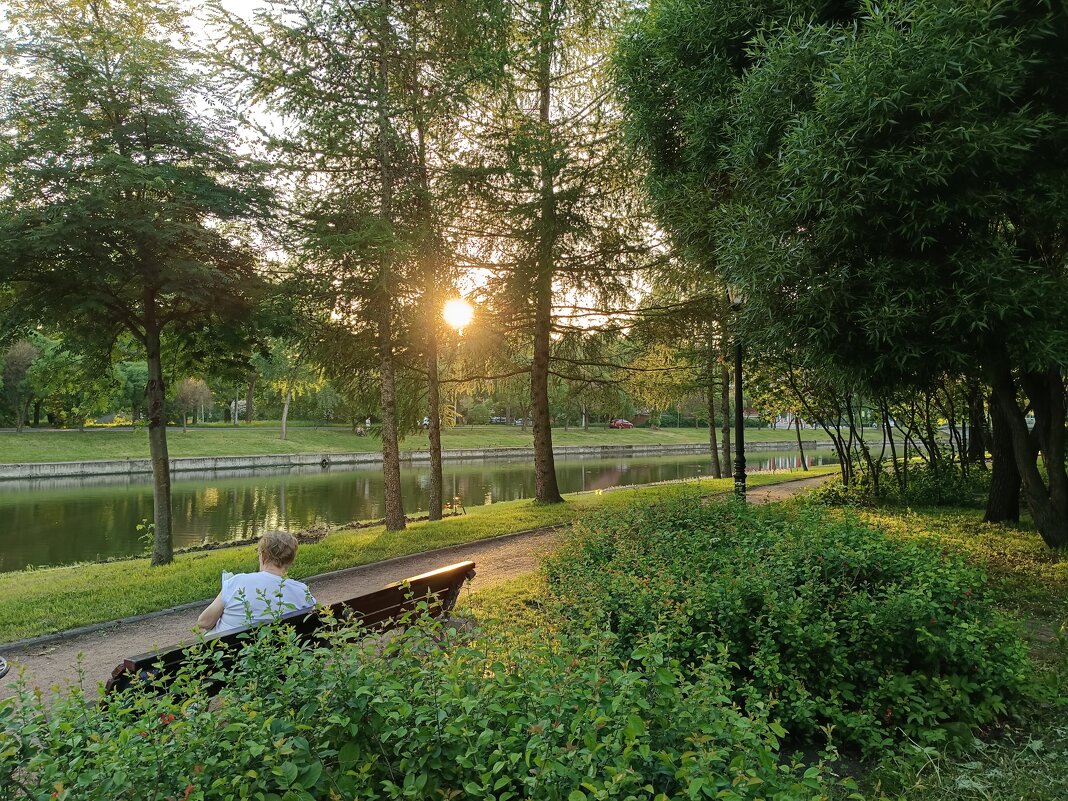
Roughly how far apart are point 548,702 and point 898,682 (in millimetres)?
2658

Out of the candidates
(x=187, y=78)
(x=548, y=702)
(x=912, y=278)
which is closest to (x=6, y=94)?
(x=187, y=78)

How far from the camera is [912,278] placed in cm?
603

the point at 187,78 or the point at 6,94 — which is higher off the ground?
the point at 187,78

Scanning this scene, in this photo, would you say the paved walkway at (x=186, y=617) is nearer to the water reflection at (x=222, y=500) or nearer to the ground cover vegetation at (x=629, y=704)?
the ground cover vegetation at (x=629, y=704)

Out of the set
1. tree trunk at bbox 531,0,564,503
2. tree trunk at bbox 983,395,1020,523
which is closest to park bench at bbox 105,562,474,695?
tree trunk at bbox 531,0,564,503

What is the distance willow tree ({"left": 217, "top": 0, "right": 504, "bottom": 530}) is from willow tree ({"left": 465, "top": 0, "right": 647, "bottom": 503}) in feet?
3.38

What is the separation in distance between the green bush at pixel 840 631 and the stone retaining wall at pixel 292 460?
1365 inches

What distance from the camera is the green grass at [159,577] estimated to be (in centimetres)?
670

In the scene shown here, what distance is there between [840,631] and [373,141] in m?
9.86

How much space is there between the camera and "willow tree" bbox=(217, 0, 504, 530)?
9656mm

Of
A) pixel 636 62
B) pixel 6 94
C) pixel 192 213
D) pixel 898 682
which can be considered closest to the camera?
pixel 898 682

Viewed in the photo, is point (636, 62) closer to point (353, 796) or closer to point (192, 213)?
point (192, 213)

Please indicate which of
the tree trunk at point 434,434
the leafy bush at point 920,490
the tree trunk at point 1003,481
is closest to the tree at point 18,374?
the tree trunk at point 434,434

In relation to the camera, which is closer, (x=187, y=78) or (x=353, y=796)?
(x=353, y=796)
